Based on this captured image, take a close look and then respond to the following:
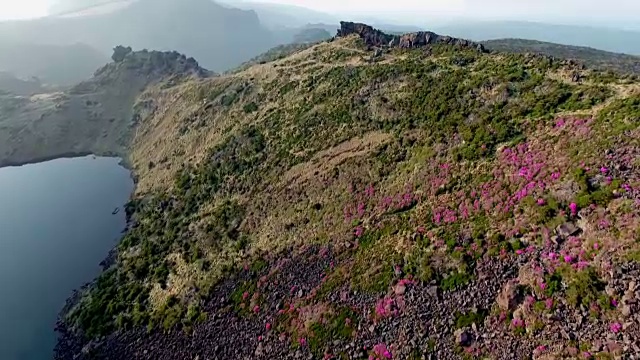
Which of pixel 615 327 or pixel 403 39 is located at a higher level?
pixel 403 39

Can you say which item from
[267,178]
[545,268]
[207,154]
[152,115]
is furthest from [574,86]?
[152,115]

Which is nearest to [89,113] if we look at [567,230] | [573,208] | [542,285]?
[573,208]

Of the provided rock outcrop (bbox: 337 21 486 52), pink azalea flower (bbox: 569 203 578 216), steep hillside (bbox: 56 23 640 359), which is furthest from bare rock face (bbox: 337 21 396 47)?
pink azalea flower (bbox: 569 203 578 216)

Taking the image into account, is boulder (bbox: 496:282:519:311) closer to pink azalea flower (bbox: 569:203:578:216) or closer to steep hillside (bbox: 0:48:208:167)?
pink azalea flower (bbox: 569:203:578:216)

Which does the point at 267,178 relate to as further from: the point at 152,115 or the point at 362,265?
the point at 152,115

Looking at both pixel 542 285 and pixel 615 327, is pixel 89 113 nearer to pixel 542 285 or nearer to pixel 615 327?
pixel 542 285
